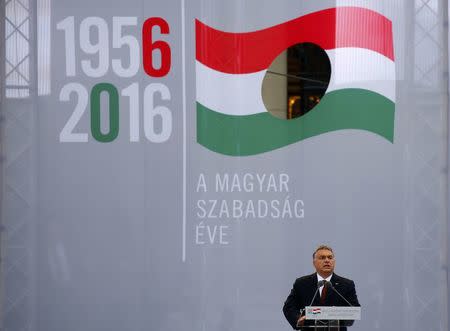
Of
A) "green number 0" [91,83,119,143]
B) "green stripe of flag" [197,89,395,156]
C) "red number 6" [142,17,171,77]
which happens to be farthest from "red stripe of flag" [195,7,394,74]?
"green number 0" [91,83,119,143]

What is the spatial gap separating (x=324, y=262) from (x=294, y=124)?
106 cm

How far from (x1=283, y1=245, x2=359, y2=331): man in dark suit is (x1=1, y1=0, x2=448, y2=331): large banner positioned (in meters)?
0.06

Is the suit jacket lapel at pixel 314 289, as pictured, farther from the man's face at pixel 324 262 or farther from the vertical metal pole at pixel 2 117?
the vertical metal pole at pixel 2 117

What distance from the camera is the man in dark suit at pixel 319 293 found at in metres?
5.19

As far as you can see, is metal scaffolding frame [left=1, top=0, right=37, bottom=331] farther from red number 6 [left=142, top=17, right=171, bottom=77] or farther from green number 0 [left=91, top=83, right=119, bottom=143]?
red number 6 [left=142, top=17, right=171, bottom=77]

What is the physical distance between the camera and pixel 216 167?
521 centimetres

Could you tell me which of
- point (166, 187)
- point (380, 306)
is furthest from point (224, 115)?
point (380, 306)

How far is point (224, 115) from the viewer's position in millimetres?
5211

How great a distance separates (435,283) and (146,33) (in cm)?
286

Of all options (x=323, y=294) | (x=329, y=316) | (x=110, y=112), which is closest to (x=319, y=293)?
(x=323, y=294)

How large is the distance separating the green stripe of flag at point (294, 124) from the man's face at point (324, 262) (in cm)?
87

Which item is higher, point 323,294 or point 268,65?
point 268,65

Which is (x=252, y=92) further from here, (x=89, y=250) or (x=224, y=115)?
(x=89, y=250)

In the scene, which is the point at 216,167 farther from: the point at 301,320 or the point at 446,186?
the point at 446,186
